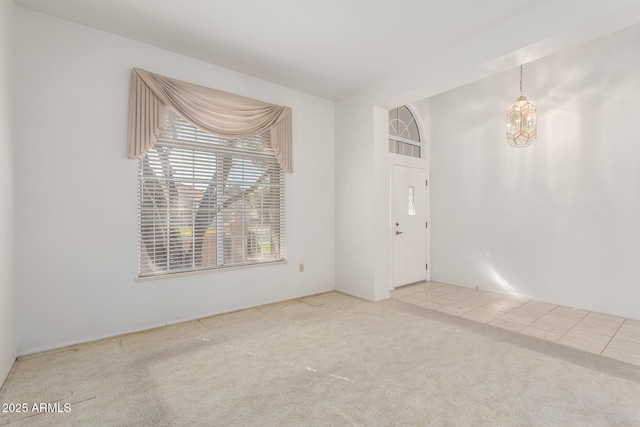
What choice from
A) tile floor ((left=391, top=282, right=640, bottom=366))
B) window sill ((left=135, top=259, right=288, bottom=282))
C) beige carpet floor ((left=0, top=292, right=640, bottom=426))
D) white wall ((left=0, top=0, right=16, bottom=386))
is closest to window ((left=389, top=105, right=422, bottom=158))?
tile floor ((left=391, top=282, right=640, bottom=366))

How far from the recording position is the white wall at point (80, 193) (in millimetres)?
2516

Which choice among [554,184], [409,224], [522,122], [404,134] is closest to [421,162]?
[404,134]

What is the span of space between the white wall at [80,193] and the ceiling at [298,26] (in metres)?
0.24

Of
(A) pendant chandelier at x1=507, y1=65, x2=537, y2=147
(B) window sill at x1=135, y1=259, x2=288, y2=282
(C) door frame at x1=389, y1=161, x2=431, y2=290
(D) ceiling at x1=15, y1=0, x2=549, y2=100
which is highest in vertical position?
(D) ceiling at x1=15, y1=0, x2=549, y2=100

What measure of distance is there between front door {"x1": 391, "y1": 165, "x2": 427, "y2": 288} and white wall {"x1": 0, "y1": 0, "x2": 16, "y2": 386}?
164 inches

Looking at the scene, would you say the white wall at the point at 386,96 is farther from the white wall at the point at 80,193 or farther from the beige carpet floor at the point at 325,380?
the white wall at the point at 80,193

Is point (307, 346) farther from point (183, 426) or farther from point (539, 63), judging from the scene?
point (539, 63)

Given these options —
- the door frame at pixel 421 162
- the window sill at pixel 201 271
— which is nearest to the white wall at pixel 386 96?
the door frame at pixel 421 162

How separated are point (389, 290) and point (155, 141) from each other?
3474mm

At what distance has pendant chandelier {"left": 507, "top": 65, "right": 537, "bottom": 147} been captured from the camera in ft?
12.1

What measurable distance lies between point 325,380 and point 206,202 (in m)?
2.24

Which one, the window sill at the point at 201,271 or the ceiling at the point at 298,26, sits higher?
the ceiling at the point at 298,26

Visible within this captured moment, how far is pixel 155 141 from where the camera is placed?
9.95ft

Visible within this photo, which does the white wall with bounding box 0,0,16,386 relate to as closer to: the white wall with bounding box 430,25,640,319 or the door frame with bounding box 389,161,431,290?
the door frame with bounding box 389,161,431,290
